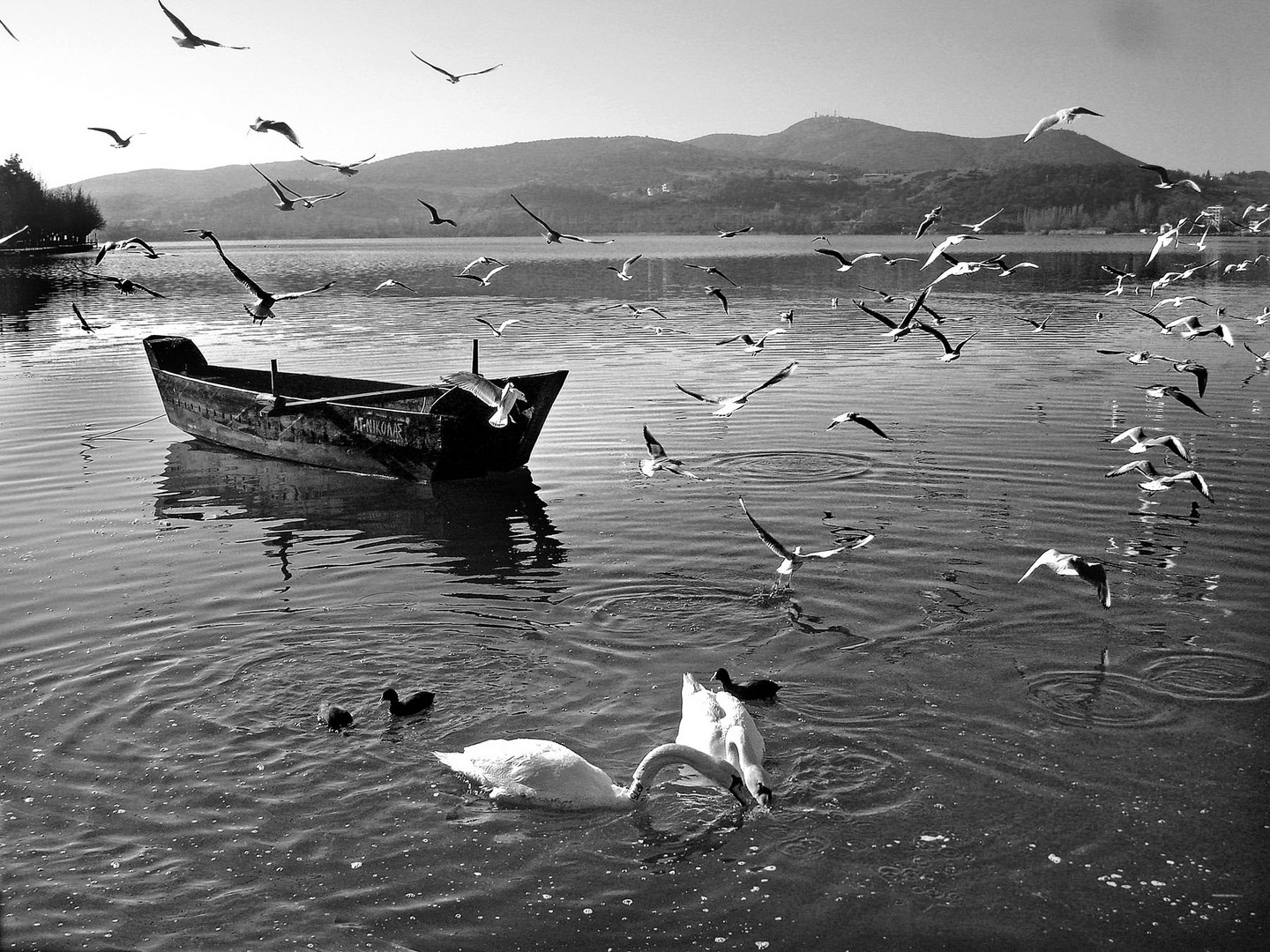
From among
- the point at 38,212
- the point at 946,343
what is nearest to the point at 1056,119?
the point at 946,343

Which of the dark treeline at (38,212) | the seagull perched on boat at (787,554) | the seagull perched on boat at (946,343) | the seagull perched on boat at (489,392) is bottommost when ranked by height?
the seagull perched on boat at (787,554)

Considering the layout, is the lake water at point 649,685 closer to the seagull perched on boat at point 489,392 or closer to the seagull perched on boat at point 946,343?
the seagull perched on boat at point 946,343

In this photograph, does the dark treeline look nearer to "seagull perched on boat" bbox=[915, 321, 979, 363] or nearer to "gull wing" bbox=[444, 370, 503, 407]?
"seagull perched on boat" bbox=[915, 321, 979, 363]

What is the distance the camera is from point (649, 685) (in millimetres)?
10523

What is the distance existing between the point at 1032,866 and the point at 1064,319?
41737 mm

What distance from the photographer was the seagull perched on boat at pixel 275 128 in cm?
1515

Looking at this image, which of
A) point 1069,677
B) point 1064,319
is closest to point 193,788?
point 1069,677

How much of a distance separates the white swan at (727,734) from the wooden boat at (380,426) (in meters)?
8.25

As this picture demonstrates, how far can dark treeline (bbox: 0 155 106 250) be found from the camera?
13800 centimetres

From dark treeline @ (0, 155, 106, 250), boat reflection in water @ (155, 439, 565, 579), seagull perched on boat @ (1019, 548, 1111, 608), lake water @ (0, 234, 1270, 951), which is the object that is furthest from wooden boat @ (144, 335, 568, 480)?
dark treeline @ (0, 155, 106, 250)

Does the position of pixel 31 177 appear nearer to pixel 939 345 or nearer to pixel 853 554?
pixel 939 345

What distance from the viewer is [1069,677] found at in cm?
1045

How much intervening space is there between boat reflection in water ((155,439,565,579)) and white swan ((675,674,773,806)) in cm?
555

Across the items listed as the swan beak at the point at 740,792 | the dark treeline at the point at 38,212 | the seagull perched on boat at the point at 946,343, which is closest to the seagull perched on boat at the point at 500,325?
the seagull perched on boat at the point at 946,343
